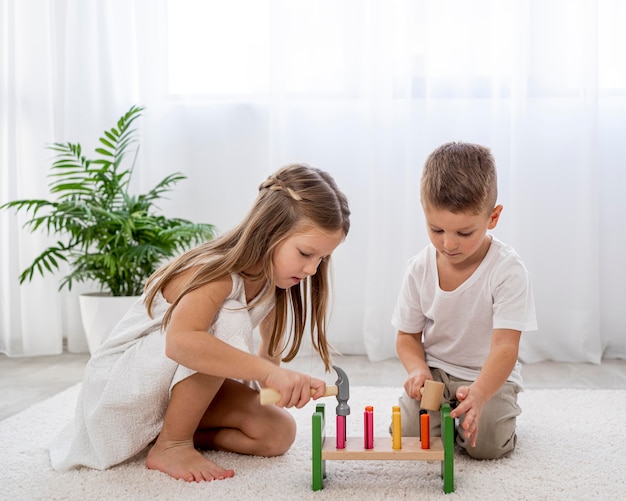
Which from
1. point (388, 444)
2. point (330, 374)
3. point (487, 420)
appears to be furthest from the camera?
point (330, 374)

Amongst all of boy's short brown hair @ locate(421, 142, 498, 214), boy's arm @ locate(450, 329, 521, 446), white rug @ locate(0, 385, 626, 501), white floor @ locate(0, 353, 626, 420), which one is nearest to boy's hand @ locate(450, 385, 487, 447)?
boy's arm @ locate(450, 329, 521, 446)

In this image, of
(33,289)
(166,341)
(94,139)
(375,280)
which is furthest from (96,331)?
(166,341)

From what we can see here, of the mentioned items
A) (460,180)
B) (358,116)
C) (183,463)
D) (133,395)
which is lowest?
(183,463)

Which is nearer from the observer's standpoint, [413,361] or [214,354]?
[214,354]

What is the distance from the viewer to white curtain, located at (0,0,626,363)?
8.60 ft

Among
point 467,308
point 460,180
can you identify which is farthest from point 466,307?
point 460,180

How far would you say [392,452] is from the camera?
1267 millimetres

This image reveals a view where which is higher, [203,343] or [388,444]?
[203,343]

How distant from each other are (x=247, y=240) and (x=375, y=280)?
1.29m

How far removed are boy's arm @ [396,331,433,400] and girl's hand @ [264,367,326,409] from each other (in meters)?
0.26

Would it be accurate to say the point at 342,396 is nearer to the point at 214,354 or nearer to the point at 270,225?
the point at 214,354

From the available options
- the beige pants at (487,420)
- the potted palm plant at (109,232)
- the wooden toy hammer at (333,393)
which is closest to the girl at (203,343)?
the wooden toy hammer at (333,393)

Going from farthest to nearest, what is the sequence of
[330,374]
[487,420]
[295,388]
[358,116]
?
[358,116] < [330,374] < [487,420] < [295,388]

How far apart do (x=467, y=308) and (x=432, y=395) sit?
295mm
